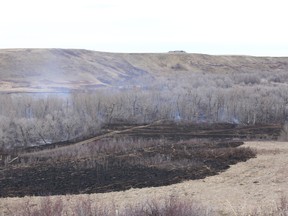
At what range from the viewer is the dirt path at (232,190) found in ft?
51.6

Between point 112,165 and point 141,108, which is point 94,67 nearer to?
point 141,108

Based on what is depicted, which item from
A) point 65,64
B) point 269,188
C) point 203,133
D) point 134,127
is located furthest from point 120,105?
point 65,64

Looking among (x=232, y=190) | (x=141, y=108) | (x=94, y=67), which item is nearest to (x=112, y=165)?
(x=232, y=190)

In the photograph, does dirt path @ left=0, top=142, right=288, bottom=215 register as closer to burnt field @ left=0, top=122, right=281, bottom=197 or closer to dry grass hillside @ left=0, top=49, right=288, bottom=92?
burnt field @ left=0, top=122, right=281, bottom=197

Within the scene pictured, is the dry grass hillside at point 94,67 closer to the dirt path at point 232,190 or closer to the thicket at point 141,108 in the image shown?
the thicket at point 141,108

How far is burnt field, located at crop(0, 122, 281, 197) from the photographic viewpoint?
66.9 ft

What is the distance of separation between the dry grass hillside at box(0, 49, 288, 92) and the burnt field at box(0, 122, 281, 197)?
139ft

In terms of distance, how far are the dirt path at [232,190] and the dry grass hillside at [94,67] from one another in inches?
2097

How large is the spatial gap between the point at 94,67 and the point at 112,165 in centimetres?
7371

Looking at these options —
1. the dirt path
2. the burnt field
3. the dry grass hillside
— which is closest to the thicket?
the burnt field

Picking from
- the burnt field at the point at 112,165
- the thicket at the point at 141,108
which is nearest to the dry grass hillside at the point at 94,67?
the thicket at the point at 141,108

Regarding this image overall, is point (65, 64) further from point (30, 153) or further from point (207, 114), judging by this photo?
point (30, 153)

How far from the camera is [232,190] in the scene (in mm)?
18453

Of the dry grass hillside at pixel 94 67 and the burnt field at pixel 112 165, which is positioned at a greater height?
the dry grass hillside at pixel 94 67
